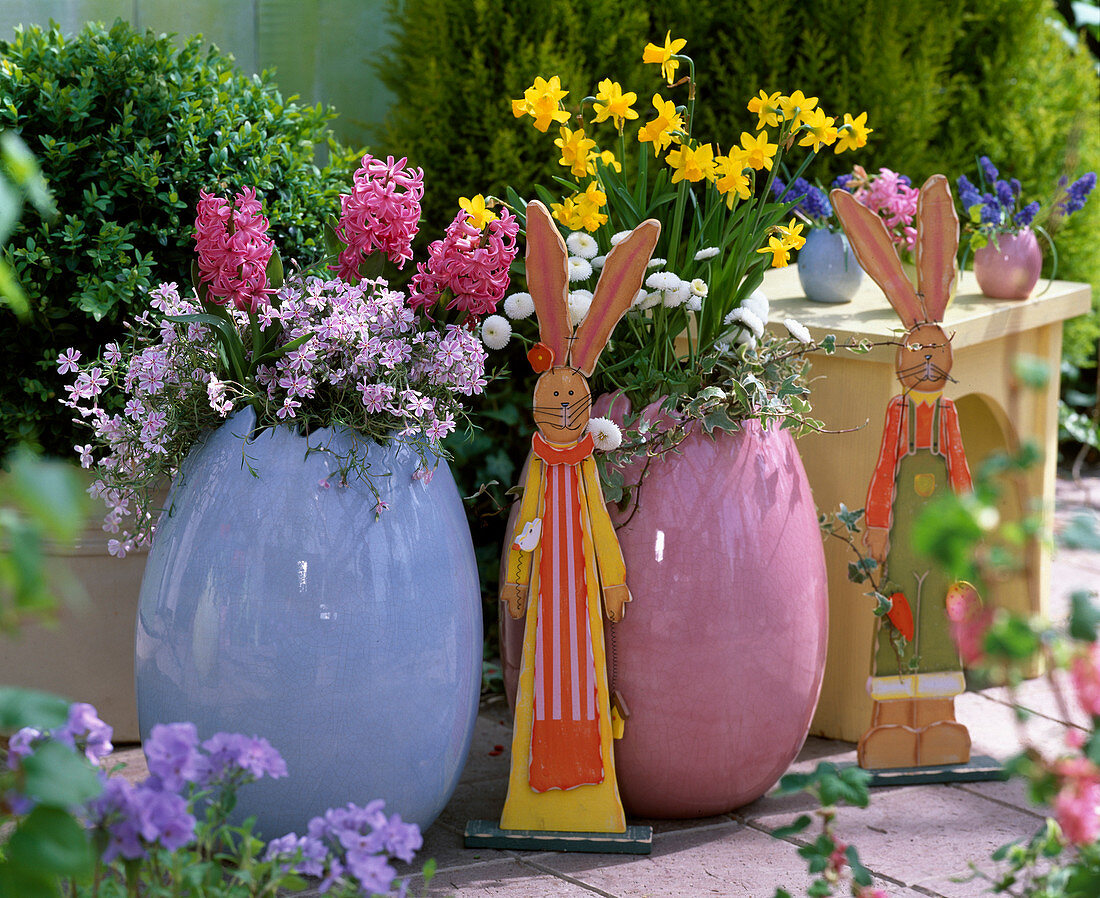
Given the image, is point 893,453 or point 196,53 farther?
point 196,53

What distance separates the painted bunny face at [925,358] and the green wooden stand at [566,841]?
3.41 ft

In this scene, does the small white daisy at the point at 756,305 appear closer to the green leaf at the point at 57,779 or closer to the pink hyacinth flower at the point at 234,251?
the pink hyacinth flower at the point at 234,251

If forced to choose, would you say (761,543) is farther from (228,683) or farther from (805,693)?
(228,683)

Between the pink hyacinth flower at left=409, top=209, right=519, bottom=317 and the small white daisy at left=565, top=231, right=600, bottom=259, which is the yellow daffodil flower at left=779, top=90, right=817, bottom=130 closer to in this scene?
the small white daisy at left=565, top=231, right=600, bottom=259

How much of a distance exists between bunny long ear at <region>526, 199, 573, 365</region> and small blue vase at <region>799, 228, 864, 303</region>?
3.05ft

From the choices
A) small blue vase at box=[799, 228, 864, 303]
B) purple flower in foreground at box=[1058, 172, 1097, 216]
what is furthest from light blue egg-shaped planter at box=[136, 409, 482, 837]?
purple flower in foreground at box=[1058, 172, 1097, 216]

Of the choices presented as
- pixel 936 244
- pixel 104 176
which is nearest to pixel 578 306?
pixel 936 244

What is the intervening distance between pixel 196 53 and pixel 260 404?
105cm

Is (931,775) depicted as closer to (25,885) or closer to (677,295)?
(677,295)

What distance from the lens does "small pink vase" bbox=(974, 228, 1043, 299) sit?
2939 mm

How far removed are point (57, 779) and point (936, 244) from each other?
1992 millimetres

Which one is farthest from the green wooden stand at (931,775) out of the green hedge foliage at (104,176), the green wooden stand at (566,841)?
the green hedge foliage at (104,176)

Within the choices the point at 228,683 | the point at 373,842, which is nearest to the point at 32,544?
the point at 373,842

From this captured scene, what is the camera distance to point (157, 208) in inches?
101
